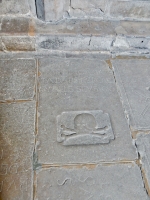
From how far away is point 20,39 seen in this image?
5.76ft

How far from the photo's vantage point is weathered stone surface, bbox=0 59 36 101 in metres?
1.56

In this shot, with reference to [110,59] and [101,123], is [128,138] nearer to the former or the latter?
[101,123]

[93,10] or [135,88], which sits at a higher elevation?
[93,10]

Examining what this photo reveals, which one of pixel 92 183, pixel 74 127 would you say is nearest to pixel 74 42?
pixel 74 127

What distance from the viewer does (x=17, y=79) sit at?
1656 millimetres

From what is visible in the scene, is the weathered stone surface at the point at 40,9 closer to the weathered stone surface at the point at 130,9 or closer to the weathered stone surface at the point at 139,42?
the weathered stone surface at the point at 130,9

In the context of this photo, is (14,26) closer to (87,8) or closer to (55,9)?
(55,9)

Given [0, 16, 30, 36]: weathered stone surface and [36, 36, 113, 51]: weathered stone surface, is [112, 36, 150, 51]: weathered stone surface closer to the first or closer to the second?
[36, 36, 113, 51]: weathered stone surface

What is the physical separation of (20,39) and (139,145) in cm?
139

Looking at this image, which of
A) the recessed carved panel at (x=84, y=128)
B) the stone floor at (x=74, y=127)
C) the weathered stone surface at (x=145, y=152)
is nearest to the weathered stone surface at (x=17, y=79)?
the stone floor at (x=74, y=127)

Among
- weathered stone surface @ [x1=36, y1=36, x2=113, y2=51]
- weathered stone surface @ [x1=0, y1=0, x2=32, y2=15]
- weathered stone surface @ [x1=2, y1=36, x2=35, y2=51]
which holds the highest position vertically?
weathered stone surface @ [x1=0, y1=0, x2=32, y2=15]

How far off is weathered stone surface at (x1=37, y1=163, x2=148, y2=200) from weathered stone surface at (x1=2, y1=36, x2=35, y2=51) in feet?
3.88

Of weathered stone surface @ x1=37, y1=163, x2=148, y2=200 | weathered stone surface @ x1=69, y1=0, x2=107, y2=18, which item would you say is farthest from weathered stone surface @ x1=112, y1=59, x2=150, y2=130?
weathered stone surface @ x1=69, y1=0, x2=107, y2=18

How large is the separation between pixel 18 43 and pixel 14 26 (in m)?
0.16
